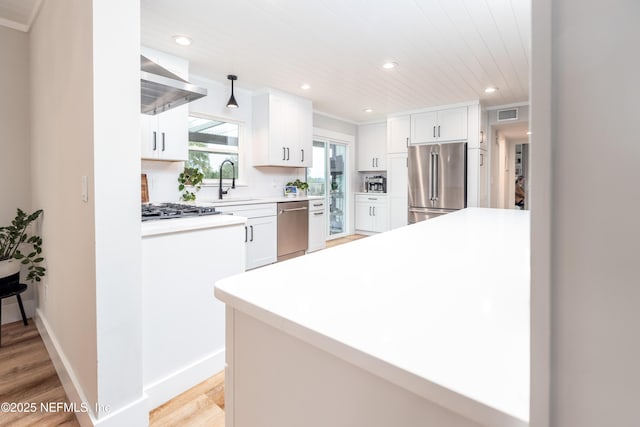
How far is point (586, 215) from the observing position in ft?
0.86

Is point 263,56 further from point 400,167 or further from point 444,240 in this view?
point 400,167

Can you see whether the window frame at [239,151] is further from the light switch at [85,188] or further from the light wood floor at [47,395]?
the light switch at [85,188]

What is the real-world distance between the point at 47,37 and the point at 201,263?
176cm

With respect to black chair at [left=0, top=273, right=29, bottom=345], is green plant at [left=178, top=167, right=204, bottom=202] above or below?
above

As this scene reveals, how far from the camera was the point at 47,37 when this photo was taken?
6.64 feet

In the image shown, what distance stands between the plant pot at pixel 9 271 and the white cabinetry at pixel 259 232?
5.96ft

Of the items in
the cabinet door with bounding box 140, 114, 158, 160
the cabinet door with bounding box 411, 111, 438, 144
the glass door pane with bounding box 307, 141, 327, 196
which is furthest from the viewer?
the glass door pane with bounding box 307, 141, 327, 196

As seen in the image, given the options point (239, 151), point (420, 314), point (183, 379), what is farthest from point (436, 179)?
point (420, 314)

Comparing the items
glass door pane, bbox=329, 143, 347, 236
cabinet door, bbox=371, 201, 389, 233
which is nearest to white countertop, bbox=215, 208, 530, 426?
cabinet door, bbox=371, 201, 389, 233

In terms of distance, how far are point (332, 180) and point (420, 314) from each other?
19.0 ft

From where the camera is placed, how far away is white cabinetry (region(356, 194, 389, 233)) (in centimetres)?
625

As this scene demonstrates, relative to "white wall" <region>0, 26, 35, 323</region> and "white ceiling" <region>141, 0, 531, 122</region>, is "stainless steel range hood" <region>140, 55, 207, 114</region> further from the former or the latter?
"white wall" <region>0, 26, 35, 323</region>

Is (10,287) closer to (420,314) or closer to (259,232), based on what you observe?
(259,232)

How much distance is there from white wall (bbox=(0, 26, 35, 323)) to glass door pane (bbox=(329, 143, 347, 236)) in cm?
445
